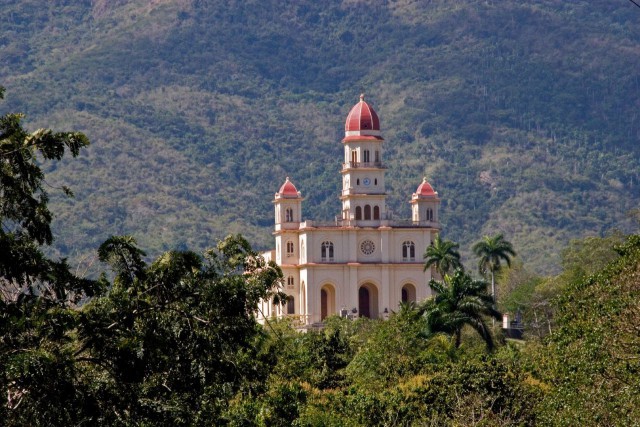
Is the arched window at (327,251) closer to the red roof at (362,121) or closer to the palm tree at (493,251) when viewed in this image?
the red roof at (362,121)

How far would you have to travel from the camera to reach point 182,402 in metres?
28.5

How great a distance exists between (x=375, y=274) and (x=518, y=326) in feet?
32.0

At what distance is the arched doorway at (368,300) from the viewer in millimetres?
120562

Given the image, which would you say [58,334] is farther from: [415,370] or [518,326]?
[518,326]

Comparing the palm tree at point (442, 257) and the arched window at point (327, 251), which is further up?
the arched window at point (327, 251)

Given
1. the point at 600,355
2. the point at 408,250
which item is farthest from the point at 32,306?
the point at 408,250

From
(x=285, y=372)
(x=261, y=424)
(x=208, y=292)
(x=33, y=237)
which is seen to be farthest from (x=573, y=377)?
(x=33, y=237)

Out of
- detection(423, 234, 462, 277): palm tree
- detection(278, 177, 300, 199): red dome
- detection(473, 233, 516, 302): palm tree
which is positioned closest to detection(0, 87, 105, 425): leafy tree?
detection(423, 234, 462, 277): palm tree

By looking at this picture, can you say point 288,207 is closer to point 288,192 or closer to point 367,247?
point 288,192

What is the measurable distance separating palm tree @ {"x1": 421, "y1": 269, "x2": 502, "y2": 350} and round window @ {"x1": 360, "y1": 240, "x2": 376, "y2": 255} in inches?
1643

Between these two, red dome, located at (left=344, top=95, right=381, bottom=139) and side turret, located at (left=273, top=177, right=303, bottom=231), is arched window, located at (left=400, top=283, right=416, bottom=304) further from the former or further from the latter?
red dome, located at (left=344, top=95, right=381, bottom=139)

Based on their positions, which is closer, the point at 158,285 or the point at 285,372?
the point at 158,285

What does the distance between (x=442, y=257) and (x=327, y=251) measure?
36.4 ft

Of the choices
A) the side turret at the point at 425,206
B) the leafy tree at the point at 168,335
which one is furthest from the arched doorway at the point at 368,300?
the leafy tree at the point at 168,335
